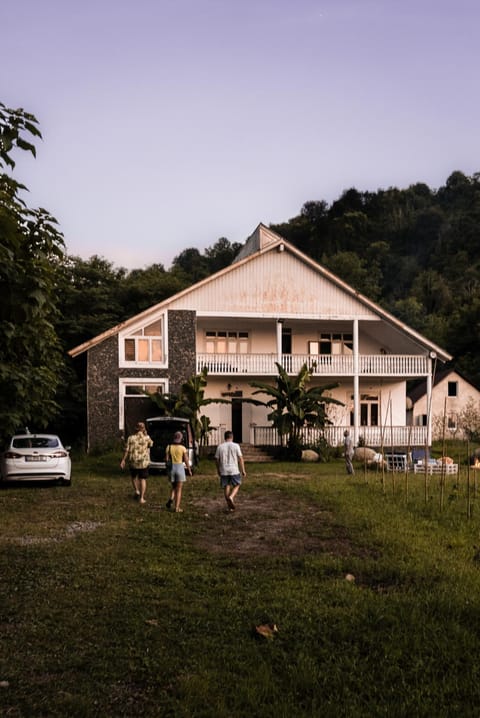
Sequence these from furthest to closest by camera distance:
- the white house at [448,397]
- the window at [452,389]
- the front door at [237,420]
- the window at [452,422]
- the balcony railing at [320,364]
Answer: the window at [452,389]
the white house at [448,397]
the window at [452,422]
the front door at [237,420]
the balcony railing at [320,364]

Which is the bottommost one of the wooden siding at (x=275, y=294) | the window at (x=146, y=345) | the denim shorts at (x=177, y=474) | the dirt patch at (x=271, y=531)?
the dirt patch at (x=271, y=531)

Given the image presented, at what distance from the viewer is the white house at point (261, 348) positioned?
1197 inches

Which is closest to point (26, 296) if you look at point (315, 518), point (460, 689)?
point (460, 689)

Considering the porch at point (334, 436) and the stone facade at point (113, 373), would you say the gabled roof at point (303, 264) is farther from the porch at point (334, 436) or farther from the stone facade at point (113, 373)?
the porch at point (334, 436)

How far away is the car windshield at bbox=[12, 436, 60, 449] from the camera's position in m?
18.5

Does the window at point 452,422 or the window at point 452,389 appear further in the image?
the window at point 452,389

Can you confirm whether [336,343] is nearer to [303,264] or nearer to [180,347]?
[303,264]

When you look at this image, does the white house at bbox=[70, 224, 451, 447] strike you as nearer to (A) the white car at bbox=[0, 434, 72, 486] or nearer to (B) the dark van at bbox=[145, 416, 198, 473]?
(B) the dark van at bbox=[145, 416, 198, 473]

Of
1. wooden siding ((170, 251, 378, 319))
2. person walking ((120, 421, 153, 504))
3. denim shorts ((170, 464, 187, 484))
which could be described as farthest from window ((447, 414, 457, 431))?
denim shorts ((170, 464, 187, 484))

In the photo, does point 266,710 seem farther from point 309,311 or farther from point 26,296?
point 309,311

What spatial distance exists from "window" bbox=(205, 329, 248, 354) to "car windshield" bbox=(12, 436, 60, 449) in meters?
15.3

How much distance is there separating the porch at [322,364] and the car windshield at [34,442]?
12.7m

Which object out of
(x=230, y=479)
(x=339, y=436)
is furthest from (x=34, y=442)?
(x=339, y=436)

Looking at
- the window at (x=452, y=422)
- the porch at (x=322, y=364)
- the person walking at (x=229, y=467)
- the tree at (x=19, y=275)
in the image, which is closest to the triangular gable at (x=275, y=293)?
the porch at (x=322, y=364)
